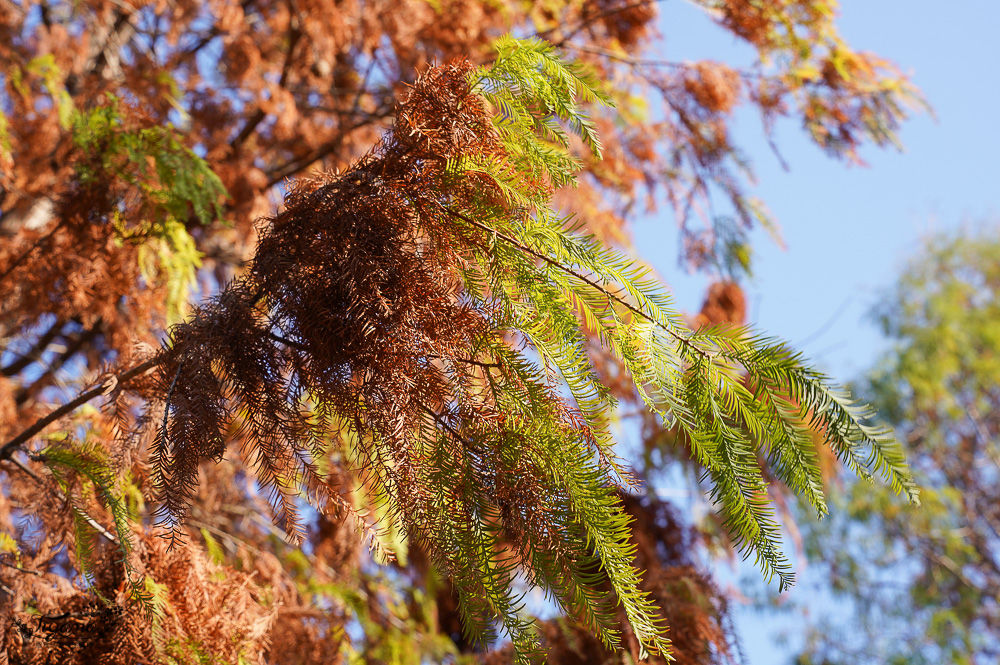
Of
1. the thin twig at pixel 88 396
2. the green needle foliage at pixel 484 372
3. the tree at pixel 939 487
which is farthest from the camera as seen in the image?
the tree at pixel 939 487

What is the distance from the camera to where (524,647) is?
1603 mm

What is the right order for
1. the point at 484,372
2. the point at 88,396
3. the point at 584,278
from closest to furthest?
the point at 584,278 < the point at 484,372 < the point at 88,396

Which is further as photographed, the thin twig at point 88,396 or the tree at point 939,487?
the tree at point 939,487

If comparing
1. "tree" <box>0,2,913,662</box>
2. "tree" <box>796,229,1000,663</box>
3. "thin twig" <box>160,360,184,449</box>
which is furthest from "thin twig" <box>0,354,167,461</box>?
"tree" <box>796,229,1000,663</box>

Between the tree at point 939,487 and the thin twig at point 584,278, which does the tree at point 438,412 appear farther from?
the tree at point 939,487

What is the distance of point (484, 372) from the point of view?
1710 millimetres

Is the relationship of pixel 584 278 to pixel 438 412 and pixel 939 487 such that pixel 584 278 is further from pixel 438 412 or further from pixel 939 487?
pixel 939 487

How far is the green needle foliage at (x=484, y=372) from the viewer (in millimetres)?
1513

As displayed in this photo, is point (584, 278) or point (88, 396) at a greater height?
point (88, 396)

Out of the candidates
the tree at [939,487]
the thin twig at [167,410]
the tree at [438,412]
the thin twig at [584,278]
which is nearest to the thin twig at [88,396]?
the tree at [438,412]

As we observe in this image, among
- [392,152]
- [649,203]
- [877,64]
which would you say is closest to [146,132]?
[392,152]

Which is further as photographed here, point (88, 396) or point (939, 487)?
point (939, 487)

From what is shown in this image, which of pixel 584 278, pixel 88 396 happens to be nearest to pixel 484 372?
pixel 584 278

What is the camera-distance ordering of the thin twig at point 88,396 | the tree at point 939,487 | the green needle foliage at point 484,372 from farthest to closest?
the tree at point 939,487 < the thin twig at point 88,396 < the green needle foliage at point 484,372
